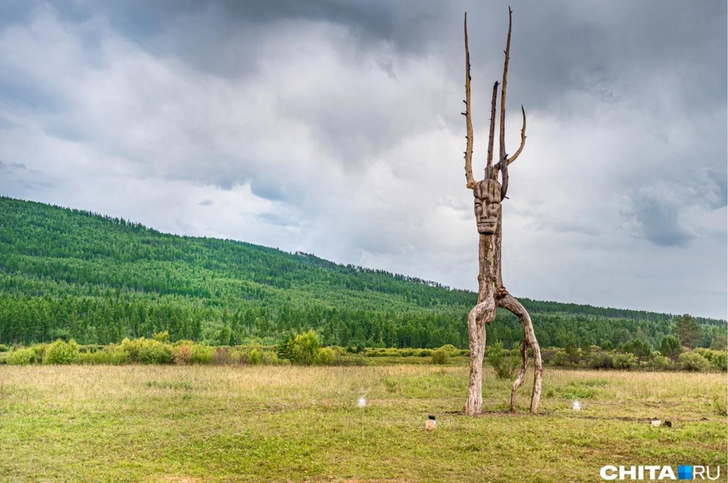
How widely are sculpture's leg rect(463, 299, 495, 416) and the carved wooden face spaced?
229 centimetres

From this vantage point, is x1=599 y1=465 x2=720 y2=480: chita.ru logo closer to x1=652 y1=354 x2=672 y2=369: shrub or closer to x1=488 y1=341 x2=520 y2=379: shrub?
x1=488 y1=341 x2=520 y2=379: shrub

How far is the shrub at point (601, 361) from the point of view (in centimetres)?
4084

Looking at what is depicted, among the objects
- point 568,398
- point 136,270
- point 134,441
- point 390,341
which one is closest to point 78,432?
point 134,441

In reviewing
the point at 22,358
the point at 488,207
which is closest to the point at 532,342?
the point at 488,207

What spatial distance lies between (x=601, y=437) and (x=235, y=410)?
10.7 metres

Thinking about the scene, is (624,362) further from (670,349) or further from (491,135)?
(491,135)

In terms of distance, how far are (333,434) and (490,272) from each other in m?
7.23

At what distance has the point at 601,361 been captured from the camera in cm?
4119

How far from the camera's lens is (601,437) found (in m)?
13.1

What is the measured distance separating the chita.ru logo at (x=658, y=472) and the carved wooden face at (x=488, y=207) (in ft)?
27.6

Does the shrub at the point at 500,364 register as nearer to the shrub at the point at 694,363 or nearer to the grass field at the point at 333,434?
the grass field at the point at 333,434

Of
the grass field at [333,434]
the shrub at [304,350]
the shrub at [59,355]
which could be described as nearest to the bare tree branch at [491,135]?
the grass field at [333,434]

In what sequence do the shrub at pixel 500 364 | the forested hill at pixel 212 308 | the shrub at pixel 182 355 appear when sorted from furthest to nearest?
the forested hill at pixel 212 308 → the shrub at pixel 182 355 → the shrub at pixel 500 364

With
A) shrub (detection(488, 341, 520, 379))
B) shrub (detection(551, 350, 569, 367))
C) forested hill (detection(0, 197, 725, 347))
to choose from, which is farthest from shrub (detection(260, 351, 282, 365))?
forested hill (detection(0, 197, 725, 347))
